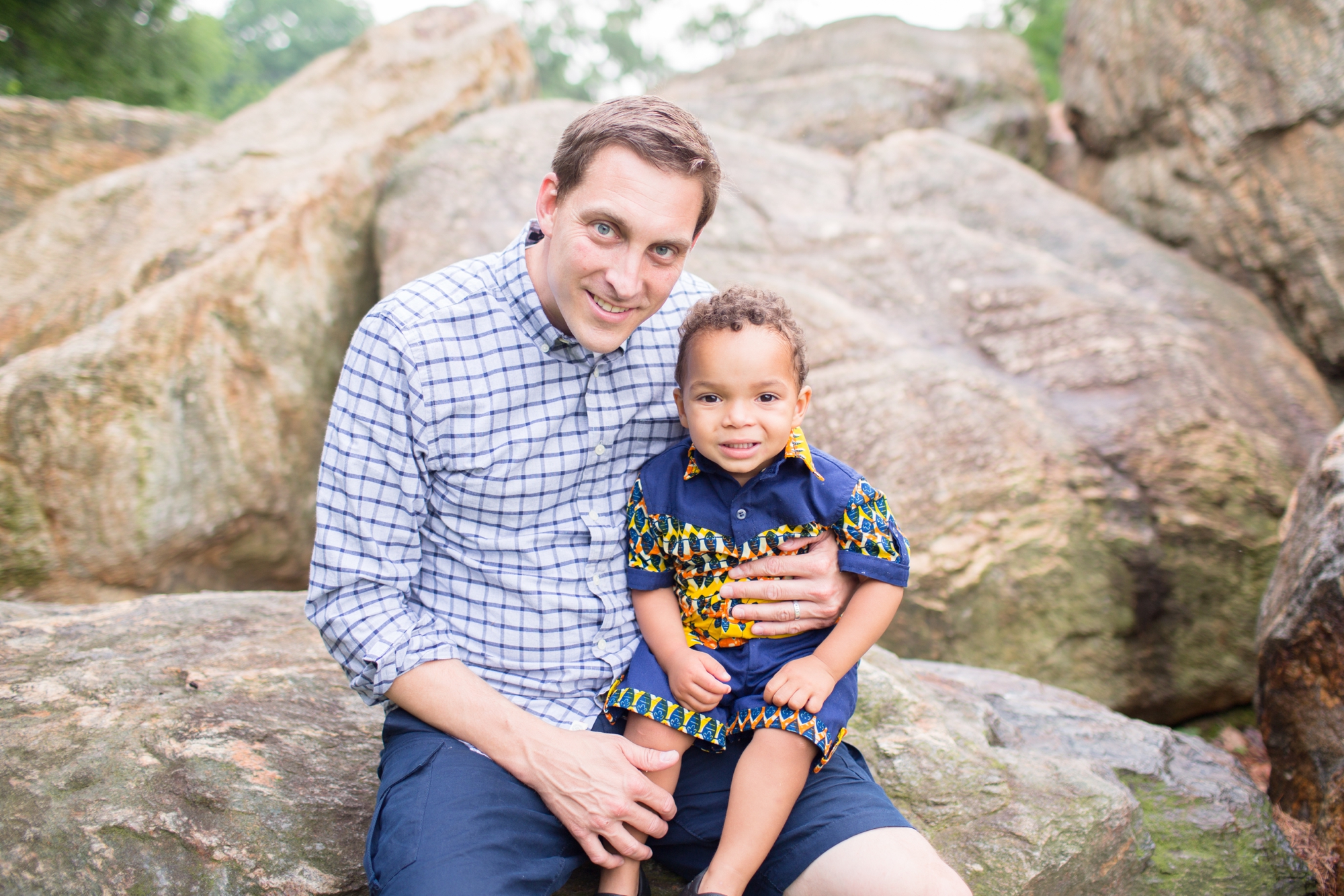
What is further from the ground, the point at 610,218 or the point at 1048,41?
the point at 1048,41

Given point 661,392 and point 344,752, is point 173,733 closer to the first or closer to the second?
point 344,752

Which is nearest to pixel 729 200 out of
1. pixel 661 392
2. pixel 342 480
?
pixel 661 392

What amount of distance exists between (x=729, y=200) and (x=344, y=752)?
3469mm

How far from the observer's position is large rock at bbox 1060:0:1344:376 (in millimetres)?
4633

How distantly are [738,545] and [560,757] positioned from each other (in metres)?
0.58

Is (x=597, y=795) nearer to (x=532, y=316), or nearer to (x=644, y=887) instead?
(x=644, y=887)

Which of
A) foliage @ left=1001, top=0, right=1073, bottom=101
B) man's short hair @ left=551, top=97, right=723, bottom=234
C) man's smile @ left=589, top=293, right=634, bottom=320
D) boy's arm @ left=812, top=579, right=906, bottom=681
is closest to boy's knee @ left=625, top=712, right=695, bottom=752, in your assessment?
boy's arm @ left=812, top=579, right=906, bottom=681

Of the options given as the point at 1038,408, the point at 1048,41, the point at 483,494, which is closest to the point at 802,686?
the point at 483,494

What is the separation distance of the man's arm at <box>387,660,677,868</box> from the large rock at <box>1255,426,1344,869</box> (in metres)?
1.86

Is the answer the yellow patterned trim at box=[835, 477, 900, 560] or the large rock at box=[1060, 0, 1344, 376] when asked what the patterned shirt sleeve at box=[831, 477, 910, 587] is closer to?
the yellow patterned trim at box=[835, 477, 900, 560]

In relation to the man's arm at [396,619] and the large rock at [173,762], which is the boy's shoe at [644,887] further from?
the large rock at [173,762]

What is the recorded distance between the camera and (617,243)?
1.91m

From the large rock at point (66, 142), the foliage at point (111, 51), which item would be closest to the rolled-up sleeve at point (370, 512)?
the large rock at point (66, 142)

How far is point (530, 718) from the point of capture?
186cm
